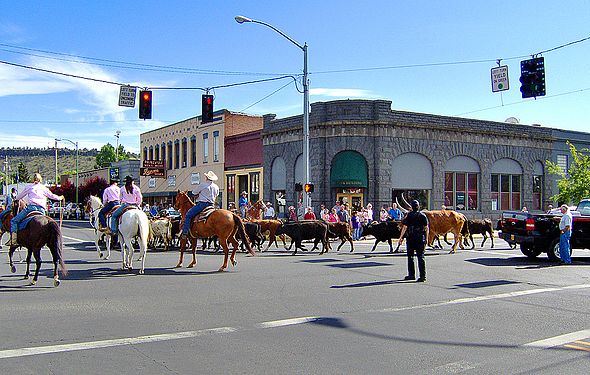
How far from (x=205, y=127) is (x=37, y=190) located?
3661 cm

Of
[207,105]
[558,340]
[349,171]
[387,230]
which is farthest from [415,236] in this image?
[349,171]

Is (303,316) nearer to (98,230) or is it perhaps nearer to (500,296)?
(500,296)

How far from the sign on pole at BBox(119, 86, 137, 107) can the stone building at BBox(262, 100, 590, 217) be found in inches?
487

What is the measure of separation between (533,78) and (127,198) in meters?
14.4

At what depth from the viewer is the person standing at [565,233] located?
16.9m

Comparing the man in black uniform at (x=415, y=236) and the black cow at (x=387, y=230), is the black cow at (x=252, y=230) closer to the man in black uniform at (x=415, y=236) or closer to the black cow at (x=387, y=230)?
the black cow at (x=387, y=230)

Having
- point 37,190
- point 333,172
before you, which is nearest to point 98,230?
point 37,190

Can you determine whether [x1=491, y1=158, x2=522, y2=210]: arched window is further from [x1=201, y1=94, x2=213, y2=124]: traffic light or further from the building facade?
[x1=201, y1=94, x2=213, y2=124]: traffic light

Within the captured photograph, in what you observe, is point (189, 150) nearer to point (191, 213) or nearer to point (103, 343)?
point (191, 213)

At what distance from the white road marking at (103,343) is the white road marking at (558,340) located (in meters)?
4.18

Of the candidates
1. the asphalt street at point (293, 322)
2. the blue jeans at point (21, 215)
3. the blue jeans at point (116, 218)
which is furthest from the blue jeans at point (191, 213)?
the blue jeans at point (21, 215)

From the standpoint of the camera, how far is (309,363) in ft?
22.3

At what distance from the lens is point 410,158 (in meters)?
36.8

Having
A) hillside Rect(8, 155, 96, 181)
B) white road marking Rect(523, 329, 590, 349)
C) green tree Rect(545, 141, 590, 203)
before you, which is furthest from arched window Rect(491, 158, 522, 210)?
hillside Rect(8, 155, 96, 181)
